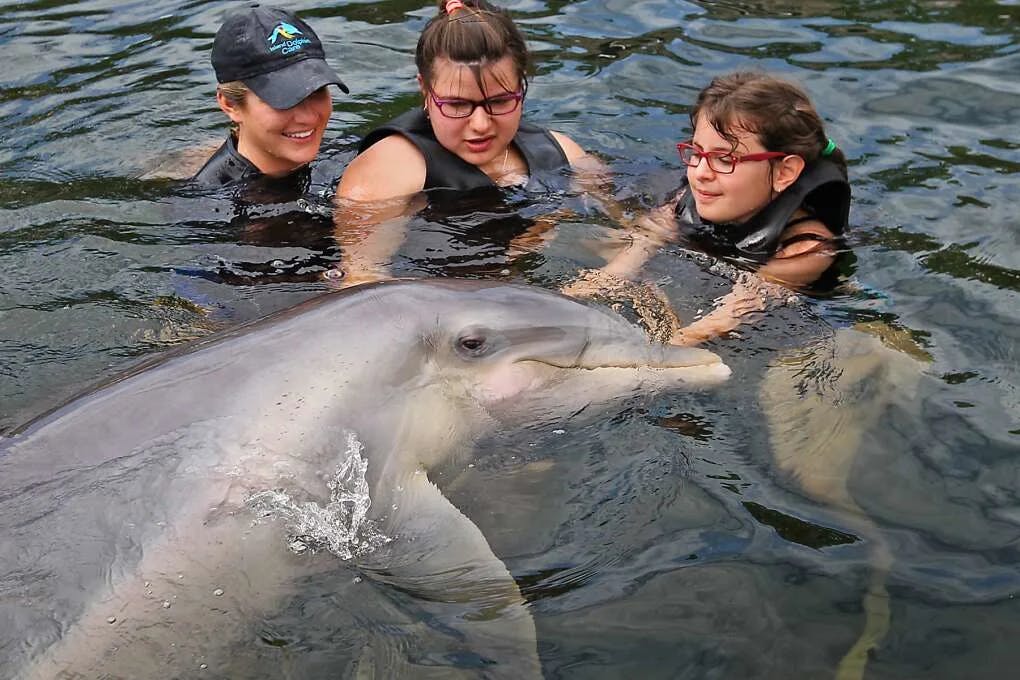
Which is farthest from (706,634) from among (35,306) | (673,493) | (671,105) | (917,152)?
(671,105)

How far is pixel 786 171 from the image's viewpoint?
23.9ft

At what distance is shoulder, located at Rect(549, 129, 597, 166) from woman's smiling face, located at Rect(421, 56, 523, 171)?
1.66ft

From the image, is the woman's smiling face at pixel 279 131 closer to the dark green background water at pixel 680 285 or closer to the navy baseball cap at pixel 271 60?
the navy baseball cap at pixel 271 60

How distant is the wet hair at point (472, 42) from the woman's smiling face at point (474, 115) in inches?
1.3

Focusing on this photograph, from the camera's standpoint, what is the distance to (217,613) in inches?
161

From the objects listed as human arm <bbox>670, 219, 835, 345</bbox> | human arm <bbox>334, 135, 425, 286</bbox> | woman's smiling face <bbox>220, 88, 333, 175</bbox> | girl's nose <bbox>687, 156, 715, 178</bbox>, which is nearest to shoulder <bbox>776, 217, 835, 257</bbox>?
human arm <bbox>670, 219, 835, 345</bbox>

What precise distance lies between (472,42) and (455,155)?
35.0 inches

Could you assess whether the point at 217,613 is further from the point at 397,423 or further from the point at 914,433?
the point at 914,433

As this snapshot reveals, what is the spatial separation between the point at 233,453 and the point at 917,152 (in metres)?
6.75

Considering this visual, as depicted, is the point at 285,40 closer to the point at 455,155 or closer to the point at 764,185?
the point at 455,155

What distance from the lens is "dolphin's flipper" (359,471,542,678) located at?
408 cm

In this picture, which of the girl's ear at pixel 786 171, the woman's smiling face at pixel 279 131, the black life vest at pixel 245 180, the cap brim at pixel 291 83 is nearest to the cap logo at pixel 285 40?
the cap brim at pixel 291 83

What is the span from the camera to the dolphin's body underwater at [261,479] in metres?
3.96

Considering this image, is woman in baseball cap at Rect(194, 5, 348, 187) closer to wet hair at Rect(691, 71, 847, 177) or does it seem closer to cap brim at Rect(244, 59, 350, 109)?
cap brim at Rect(244, 59, 350, 109)
